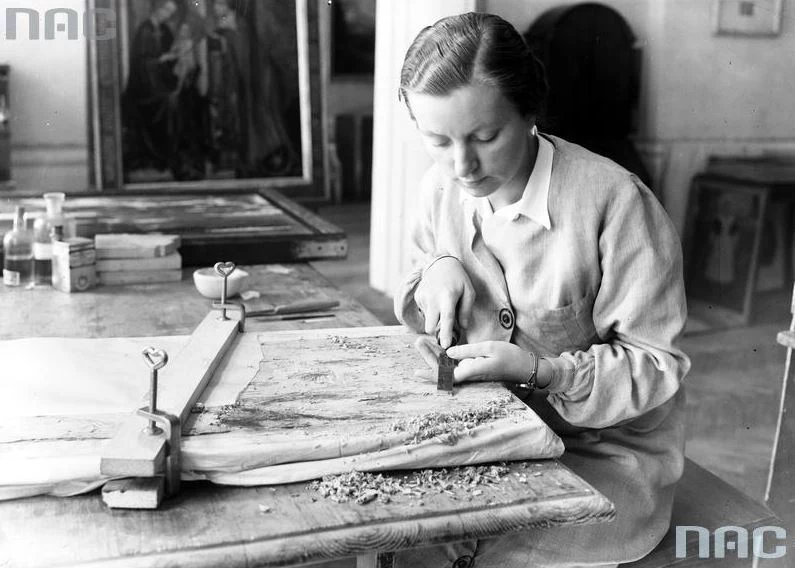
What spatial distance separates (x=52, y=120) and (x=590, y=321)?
559 centimetres

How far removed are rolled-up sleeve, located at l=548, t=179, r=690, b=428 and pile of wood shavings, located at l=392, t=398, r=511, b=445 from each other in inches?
8.5

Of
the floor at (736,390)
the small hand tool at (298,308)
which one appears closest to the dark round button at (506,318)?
the small hand tool at (298,308)

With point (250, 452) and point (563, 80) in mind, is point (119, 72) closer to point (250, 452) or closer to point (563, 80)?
point (563, 80)

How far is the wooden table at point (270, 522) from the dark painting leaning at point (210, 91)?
522cm

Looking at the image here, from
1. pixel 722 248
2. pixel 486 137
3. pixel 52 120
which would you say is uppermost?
pixel 486 137

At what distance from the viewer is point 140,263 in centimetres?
236

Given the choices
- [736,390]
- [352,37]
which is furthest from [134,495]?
[352,37]

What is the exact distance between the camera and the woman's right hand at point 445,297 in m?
1.47

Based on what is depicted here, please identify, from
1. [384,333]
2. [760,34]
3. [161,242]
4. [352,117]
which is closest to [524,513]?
[384,333]

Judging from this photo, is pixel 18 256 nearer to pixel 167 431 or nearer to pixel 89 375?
pixel 89 375

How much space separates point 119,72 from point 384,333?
5.05 meters

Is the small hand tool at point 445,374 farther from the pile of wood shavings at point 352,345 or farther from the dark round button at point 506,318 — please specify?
the dark round button at point 506,318

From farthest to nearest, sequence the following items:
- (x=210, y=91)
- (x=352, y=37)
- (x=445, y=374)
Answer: (x=352, y=37) → (x=210, y=91) → (x=445, y=374)

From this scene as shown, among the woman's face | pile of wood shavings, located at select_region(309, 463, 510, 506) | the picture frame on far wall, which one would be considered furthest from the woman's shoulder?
the picture frame on far wall
